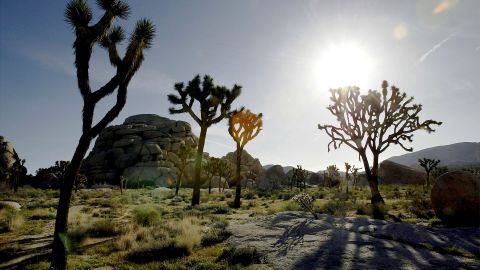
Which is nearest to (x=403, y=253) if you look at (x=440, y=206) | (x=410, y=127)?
(x=440, y=206)

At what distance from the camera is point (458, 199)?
1211cm

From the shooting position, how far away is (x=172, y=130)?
2432 inches

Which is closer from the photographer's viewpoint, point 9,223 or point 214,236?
point 214,236

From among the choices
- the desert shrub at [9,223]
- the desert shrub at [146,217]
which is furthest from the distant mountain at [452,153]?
the desert shrub at [9,223]

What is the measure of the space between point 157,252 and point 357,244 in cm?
514

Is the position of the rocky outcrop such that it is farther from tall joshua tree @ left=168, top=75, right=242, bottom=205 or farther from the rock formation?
the rock formation

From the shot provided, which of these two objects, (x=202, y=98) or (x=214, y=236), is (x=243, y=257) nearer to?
(x=214, y=236)

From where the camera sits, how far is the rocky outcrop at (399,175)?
46438 millimetres

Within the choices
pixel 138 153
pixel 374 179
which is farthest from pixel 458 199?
pixel 138 153

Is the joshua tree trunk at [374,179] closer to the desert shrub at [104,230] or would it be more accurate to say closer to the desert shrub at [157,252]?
the desert shrub at [157,252]

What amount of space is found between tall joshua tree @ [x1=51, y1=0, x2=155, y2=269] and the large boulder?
12271mm

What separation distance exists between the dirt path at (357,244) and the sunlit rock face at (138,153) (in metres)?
38.2

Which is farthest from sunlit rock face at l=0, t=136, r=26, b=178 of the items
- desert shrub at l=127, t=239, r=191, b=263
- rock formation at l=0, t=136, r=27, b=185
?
desert shrub at l=127, t=239, r=191, b=263

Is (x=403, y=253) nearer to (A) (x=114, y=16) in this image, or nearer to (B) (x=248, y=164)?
(A) (x=114, y=16)
